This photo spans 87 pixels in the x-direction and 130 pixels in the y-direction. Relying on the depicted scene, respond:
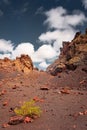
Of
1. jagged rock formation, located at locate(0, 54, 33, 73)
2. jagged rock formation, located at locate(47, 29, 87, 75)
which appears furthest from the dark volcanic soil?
jagged rock formation, located at locate(0, 54, 33, 73)

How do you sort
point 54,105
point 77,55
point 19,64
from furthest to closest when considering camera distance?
point 19,64 < point 77,55 < point 54,105

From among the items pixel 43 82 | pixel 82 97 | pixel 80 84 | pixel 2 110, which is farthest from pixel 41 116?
pixel 43 82

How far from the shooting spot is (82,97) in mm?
29969

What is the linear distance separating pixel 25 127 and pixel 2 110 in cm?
540

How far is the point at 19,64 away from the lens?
58.9 m

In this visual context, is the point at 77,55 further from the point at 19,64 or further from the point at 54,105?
the point at 54,105

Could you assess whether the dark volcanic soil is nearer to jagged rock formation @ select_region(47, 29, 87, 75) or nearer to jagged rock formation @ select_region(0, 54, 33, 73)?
jagged rock formation @ select_region(47, 29, 87, 75)

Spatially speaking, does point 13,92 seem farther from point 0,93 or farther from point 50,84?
point 50,84

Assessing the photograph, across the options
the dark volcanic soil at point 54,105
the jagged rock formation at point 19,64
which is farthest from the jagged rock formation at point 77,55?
the jagged rock formation at point 19,64

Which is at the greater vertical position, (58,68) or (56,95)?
(58,68)

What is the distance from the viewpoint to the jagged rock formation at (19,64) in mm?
55534

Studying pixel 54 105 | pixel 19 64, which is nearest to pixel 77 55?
pixel 19 64

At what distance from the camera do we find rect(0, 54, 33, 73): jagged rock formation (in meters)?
55.5

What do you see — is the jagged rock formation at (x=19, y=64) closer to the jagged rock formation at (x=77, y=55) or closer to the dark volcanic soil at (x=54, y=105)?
the jagged rock formation at (x=77, y=55)
